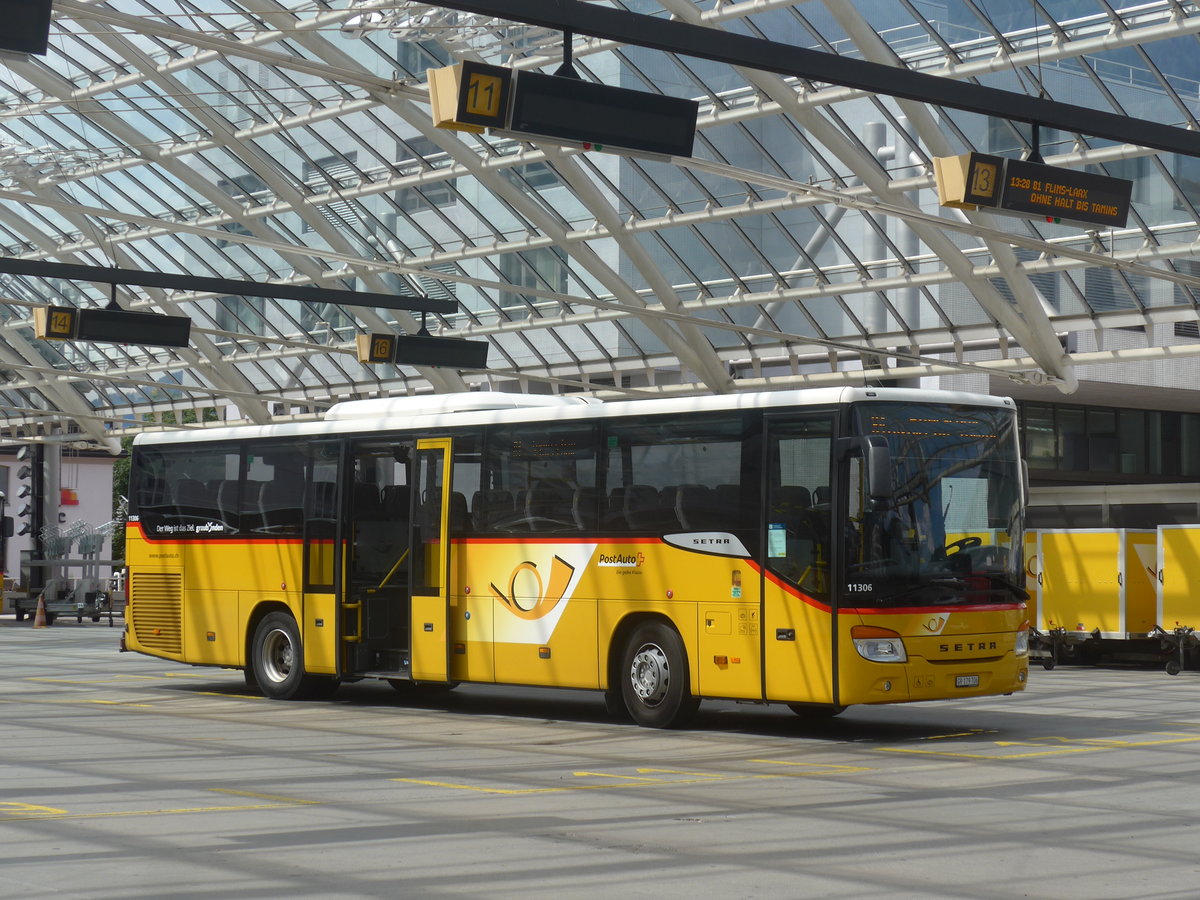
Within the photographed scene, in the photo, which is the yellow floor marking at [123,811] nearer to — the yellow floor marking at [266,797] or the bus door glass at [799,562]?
the yellow floor marking at [266,797]

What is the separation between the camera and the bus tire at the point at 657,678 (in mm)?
14734

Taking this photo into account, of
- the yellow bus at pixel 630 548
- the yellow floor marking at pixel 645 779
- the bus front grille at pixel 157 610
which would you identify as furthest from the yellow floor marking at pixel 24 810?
the bus front grille at pixel 157 610

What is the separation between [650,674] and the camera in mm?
15031

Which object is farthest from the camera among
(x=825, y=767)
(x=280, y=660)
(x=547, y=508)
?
(x=280, y=660)

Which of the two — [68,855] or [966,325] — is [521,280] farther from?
[68,855]

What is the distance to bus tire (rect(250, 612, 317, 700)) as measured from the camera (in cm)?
1822

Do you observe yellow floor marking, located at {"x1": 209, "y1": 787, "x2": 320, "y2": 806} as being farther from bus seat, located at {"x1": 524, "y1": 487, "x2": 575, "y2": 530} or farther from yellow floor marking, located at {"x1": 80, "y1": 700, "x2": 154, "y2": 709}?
yellow floor marking, located at {"x1": 80, "y1": 700, "x2": 154, "y2": 709}

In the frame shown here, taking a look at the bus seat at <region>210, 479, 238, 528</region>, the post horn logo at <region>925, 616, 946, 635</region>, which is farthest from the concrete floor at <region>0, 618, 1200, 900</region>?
the bus seat at <region>210, 479, 238, 528</region>

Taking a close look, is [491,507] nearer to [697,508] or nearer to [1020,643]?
[697,508]

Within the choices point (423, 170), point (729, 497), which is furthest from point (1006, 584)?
point (423, 170)

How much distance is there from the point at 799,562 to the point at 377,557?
5.30 meters

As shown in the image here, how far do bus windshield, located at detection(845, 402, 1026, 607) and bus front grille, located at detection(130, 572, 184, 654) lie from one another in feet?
30.3

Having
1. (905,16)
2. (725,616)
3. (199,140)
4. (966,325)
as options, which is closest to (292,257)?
(199,140)

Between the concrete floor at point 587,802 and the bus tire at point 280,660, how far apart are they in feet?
2.11
